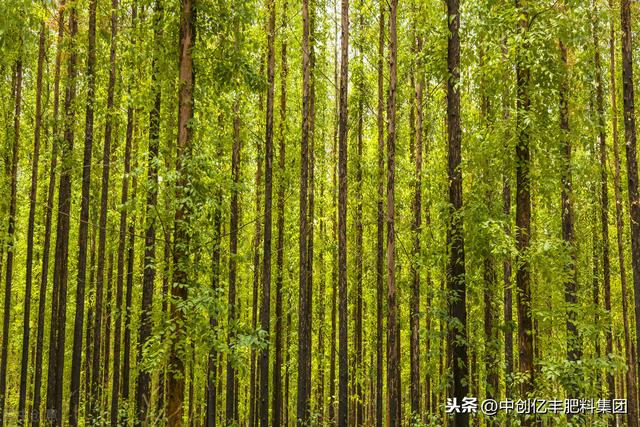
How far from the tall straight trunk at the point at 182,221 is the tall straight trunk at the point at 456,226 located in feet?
14.8

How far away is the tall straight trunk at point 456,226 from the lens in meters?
9.97

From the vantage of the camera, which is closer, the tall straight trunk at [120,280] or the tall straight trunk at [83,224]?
the tall straight trunk at [83,224]

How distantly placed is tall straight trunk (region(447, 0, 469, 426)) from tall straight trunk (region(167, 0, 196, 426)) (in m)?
4.51

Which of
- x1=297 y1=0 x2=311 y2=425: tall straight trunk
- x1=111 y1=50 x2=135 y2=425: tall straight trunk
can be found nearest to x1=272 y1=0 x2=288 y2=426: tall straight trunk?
x1=297 y1=0 x2=311 y2=425: tall straight trunk

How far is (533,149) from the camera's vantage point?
9.38 m

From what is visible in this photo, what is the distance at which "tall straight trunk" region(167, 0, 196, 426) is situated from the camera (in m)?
8.20

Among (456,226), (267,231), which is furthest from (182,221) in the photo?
(267,231)

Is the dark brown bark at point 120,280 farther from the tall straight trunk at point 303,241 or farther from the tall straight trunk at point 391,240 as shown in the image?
the tall straight trunk at point 391,240

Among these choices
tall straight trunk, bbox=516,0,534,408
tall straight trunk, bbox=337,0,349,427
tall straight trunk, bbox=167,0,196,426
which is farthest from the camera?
tall straight trunk, bbox=337,0,349,427

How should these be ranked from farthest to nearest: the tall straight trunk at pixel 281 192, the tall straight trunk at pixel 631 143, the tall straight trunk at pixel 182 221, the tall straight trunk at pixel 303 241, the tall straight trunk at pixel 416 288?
the tall straight trunk at pixel 281 192
the tall straight trunk at pixel 303 241
the tall straight trunk at pixel 416 288
the tall straight trunk at pixel 631 143
the tall straight trunk at pixel 182 221

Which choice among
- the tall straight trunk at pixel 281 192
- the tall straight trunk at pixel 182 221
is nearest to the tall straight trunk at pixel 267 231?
the tall straight trunk at pixel 281 192

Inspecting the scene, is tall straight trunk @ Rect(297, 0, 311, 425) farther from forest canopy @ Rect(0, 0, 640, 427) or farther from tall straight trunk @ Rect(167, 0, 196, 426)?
tall straight trunk @ Rect(167, 0, 196, 426)

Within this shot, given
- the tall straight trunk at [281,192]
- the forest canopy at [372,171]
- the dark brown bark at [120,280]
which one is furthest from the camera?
the tall straight trunk at [281,192]

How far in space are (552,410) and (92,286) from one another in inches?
869
